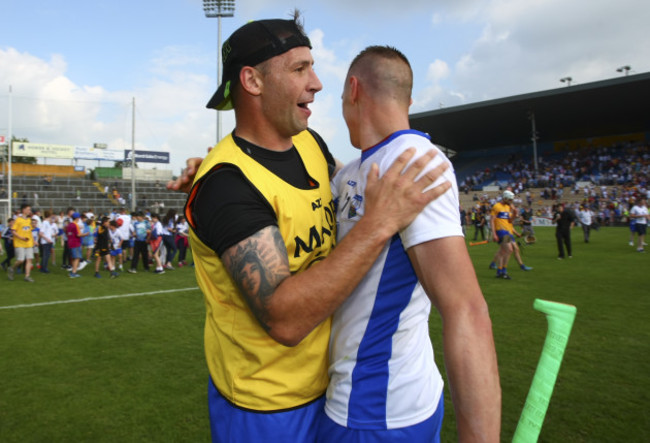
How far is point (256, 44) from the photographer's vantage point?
5.54 ft

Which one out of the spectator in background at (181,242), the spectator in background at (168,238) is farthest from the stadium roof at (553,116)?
the spectator in background at (168,238)

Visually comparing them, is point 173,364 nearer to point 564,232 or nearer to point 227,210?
point 227,210

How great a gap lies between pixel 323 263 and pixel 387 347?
40cm

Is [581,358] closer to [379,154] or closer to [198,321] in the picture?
[379,154]

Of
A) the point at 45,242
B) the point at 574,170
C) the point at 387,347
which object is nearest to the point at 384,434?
the point at 387,347

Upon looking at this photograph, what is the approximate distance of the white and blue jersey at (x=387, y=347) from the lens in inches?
57.7

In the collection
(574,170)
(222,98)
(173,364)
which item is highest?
(574,170)

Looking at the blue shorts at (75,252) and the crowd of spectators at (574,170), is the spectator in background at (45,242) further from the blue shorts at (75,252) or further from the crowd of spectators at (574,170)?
the crowd of spectators at (574,170)

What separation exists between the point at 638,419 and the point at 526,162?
47745mm

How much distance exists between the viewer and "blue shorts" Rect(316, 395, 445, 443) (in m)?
1.45

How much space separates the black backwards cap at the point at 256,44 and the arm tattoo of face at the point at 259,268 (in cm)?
71

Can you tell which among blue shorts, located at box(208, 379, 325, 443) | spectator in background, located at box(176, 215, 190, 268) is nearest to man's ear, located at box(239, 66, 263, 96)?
blue shorts, located at box(208, 379, 325, 443)

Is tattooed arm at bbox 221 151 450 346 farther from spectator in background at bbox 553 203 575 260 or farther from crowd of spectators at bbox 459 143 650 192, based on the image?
crowd of spectators at bbox 459 143 650 192

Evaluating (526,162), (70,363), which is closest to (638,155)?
(526,162)
